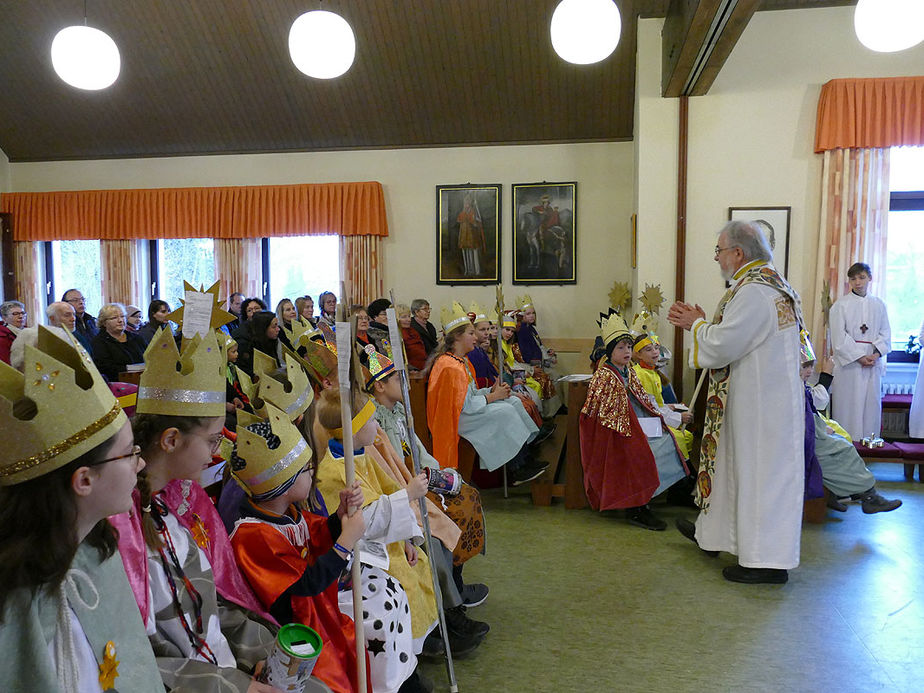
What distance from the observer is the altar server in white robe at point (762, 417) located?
3.16m

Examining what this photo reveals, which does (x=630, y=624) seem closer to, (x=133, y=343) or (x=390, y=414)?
(x=390, y=414)

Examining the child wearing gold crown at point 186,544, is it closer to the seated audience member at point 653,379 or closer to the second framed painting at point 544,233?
the seated audience member at point 653,379

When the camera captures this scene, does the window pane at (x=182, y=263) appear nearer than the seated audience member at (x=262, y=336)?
No

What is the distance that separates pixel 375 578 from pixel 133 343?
4382 millimetres

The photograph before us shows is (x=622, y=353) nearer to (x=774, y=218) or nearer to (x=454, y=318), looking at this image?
(x=454, y=318)

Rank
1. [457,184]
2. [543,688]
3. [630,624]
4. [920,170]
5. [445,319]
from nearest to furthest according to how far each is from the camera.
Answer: [543,688], [630,624], [445,319], [920,170], [457,184]

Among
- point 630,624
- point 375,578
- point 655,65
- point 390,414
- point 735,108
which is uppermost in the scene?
point 655,65

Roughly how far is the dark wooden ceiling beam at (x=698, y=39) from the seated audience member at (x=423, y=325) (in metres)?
3.09

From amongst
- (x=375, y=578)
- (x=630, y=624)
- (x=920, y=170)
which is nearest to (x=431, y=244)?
(x=920, y=170)

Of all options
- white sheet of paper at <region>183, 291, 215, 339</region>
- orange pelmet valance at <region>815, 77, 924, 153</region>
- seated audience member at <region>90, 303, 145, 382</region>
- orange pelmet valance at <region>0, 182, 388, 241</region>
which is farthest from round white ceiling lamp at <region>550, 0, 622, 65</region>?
orange pelmet valance at <region>0, 182, 388, 241</region>

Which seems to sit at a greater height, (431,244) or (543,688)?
(431,244)

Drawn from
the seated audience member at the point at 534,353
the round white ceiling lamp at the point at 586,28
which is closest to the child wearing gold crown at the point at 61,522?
the round white ceiling lamp at the point at 586,28

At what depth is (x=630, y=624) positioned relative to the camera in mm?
2777

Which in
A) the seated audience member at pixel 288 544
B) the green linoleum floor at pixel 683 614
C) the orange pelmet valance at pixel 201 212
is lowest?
the green linoleum floor at pixel 683 614
